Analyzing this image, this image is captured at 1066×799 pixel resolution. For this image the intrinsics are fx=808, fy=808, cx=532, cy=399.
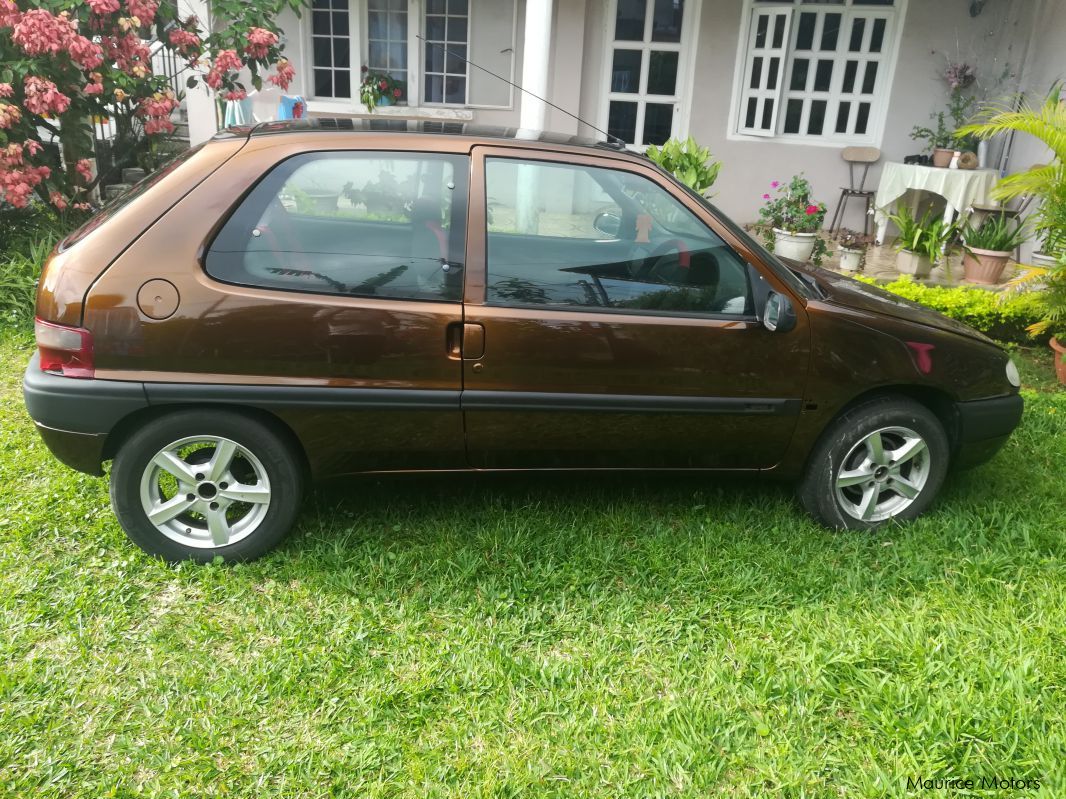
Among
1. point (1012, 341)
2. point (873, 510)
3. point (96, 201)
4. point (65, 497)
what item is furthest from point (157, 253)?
point (1012, 341)

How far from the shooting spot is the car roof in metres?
3.17

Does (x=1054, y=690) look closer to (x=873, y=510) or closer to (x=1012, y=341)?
(x=873, y=510)

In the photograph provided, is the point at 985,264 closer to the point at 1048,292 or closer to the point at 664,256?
the point at 1048,292

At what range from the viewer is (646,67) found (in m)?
10.3

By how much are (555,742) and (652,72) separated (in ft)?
31.5

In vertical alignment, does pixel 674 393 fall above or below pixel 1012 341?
above

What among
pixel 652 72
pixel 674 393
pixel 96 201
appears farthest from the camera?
pixel 652 72

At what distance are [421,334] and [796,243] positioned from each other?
6279 mm

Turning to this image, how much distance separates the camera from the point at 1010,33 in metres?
9.30

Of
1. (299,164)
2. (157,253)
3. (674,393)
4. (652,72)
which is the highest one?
(652,72)

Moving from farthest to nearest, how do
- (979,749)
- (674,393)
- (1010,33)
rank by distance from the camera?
(1010,33)
(674,393)
(979,749)

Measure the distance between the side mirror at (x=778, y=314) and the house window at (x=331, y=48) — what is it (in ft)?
29.2

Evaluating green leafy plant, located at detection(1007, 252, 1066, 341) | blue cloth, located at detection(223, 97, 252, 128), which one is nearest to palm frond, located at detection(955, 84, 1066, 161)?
green leafy plant, located at detection(1007, 252, 1066, 341)

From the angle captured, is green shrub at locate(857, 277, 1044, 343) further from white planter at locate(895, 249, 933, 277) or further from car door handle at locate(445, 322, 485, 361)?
car door handle at locate(445, 322, 485, 361)
